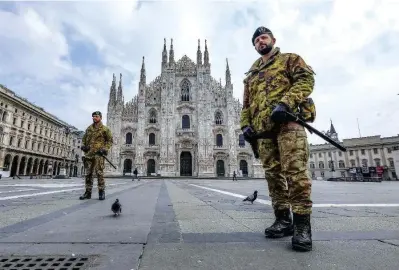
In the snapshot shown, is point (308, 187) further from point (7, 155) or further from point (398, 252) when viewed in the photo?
point (7, 155)

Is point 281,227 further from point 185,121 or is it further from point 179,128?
point 185,121

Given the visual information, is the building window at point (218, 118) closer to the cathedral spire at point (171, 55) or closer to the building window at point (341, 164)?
the cathedral spire at point (171, 55)

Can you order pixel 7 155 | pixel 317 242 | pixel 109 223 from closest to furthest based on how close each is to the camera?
pixel 317 242, pixel 109 223, pixel 7 155

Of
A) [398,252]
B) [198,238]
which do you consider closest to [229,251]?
[198,238]

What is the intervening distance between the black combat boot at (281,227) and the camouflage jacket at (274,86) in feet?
2.29

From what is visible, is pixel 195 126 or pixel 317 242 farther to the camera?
pixel 195 126

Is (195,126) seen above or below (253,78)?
above

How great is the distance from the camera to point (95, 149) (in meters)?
4.68

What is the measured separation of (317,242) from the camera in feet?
5.41

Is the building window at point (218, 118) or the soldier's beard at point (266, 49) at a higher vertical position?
the building window at point (218, 118)

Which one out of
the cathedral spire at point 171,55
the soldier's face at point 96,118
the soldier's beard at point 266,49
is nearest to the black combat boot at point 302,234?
the soldier's beard at point 266,49

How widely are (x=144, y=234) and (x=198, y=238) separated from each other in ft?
1.31

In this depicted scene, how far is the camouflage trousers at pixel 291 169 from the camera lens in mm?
1762

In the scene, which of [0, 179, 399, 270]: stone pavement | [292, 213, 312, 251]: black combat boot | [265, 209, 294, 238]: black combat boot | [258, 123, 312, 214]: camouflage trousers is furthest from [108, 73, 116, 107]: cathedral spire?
[292, 213, 312, 251]: black combat boot
